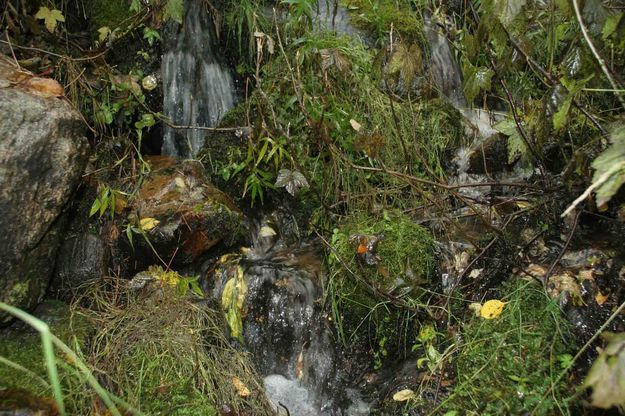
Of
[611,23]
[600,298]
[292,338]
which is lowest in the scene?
[292,338]

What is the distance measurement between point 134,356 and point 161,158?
166cm

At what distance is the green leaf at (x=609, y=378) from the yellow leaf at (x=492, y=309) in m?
1.21

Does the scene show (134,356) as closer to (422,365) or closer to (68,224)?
(68,224)

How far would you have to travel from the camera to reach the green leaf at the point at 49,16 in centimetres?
326

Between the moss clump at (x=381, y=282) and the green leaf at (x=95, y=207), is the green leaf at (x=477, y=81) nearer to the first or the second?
the moss clump at (x=381, y=282)

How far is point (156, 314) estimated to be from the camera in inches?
103

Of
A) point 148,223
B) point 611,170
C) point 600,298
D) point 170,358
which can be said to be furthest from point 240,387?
point 611,170

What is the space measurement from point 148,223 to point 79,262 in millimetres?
439

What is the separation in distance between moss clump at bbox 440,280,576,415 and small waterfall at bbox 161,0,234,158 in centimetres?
242

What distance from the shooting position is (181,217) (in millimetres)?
3068

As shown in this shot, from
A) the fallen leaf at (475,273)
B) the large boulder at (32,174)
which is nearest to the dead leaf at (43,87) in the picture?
the large boulder at (32,174)

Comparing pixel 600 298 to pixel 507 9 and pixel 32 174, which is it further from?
pixel 32 174

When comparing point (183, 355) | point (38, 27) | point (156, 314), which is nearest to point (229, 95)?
point (38, 27)

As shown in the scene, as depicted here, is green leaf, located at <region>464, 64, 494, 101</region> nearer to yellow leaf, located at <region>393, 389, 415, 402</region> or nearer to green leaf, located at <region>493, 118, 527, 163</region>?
green leaf, located at <region>493, 118, 527, 163</region>
